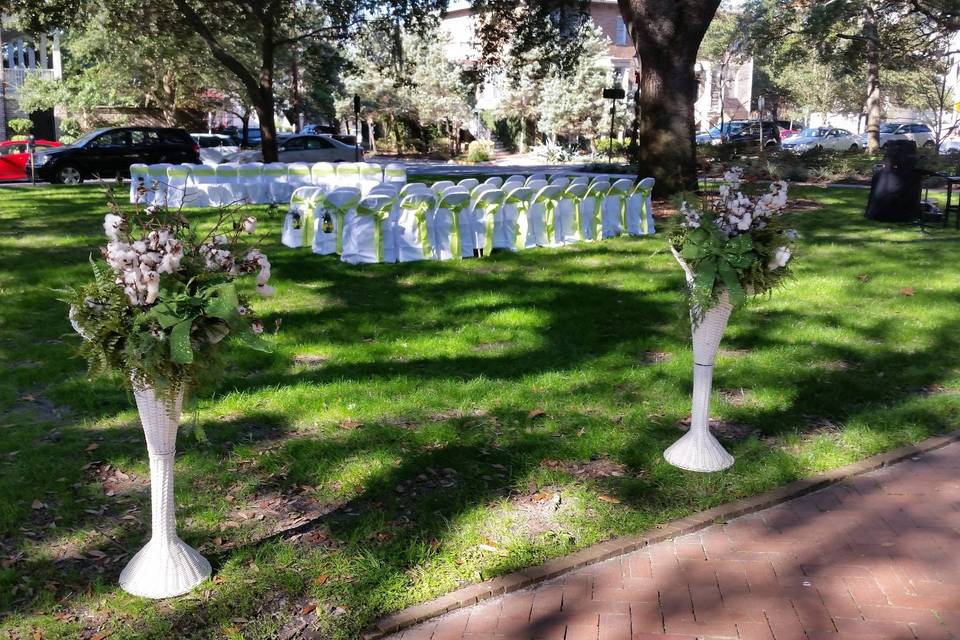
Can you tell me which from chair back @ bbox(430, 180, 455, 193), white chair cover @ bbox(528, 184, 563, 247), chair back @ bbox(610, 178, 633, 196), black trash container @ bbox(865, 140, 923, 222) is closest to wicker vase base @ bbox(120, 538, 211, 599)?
chair back @ bbox(430, 180, 455, 193)

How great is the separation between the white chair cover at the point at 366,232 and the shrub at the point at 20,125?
36078 mm

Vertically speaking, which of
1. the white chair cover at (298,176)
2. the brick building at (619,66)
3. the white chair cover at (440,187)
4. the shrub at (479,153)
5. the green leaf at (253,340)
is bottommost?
the green leaf at (253,340)

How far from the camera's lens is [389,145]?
52000 mm

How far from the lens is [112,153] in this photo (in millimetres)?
24281

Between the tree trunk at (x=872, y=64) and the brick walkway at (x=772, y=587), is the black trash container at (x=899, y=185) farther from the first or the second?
the tree trunk at (x=872, y=64)

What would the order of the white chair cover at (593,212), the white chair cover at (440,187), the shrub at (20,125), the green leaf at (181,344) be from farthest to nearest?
the shrub at (20,125), the white chair cover at (593,212), the white chair cover at (440,187), the green leaf at (181,344)

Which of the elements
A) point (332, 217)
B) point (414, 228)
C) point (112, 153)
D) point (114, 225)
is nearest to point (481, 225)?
point (414, 228)

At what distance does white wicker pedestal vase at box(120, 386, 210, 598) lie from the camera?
12.4 feet

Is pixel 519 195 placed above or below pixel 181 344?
above

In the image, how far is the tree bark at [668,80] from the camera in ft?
53.7

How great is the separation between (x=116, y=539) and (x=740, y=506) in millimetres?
3212

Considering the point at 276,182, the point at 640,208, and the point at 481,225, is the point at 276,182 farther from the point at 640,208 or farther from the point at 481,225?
the point at 640,208

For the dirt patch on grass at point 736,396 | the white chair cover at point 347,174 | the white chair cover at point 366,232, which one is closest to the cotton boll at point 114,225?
the dirt patch on grass at point 736,396

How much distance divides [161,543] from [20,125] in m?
43.6
